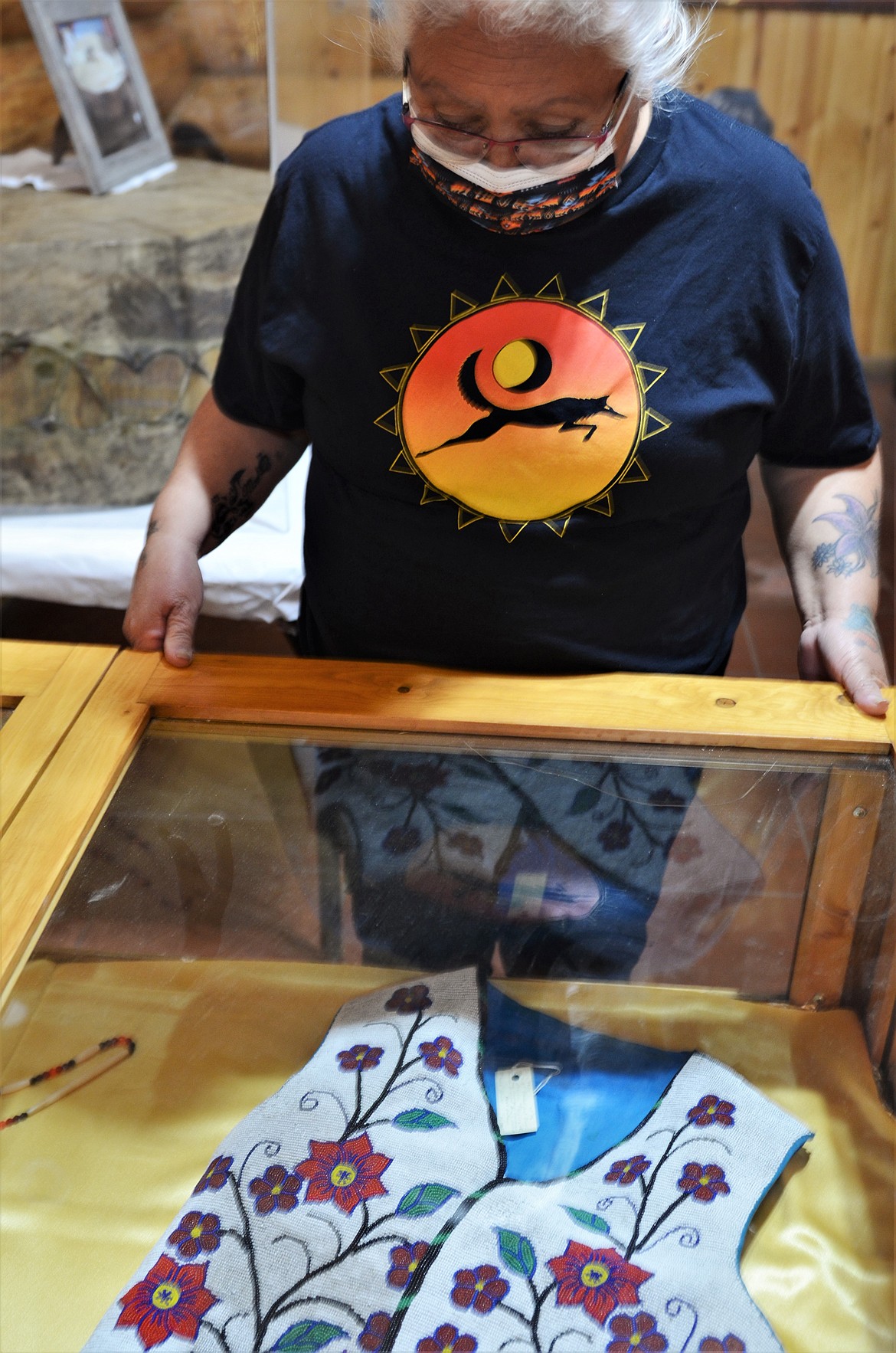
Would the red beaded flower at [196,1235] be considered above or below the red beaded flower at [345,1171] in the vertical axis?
above

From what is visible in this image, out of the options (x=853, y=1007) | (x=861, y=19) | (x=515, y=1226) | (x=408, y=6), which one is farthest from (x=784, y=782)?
(x=861, y=19)

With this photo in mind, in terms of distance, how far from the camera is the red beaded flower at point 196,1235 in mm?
740

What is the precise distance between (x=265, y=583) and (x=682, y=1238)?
1372 millimetres

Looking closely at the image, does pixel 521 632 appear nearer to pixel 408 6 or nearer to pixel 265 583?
pixel 408 6

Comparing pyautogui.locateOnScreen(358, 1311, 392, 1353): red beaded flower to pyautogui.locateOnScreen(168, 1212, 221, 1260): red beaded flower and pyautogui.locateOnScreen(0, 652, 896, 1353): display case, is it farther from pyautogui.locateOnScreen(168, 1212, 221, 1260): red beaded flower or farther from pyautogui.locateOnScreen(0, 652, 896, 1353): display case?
pyautogui.locateOnScreen(168, 1212, 221, 1260): red beaded flower

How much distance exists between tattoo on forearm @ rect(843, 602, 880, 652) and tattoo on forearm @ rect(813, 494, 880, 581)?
3 cm

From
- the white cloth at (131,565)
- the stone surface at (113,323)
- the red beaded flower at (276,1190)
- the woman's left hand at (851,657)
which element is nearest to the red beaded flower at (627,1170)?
the red beaded flower at (276,1190)

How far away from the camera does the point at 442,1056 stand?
33.6 inches

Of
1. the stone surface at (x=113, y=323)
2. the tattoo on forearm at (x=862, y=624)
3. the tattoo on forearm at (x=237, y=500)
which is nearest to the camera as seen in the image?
the tattoo on forearm at (x=862, y=624)

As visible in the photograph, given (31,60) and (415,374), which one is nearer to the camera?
(415,374)

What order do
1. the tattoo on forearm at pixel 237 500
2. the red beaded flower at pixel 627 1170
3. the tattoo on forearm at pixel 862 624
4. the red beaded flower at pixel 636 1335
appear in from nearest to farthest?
the red beaded flower at pixel 636 1335, the red beaded flower at pixel 627 1170, the tattoo on forearm at pixel 862 624, the tattoo on forearm at pixel 237 500

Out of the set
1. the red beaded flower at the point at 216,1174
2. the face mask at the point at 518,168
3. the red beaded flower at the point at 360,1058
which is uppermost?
the face mask at the point at 518,168

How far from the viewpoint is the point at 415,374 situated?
95 cm

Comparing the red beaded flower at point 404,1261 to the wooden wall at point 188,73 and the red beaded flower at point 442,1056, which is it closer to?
the red beaded flower at point 442,1056
